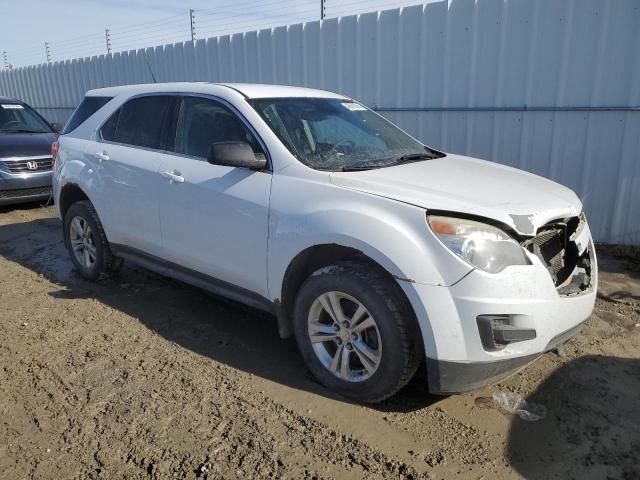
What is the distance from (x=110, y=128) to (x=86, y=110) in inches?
23.2

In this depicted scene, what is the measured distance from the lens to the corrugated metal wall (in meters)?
5.70

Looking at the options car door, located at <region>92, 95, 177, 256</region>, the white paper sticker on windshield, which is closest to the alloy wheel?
car door, located at <region>92, 95, 177, 256</region>

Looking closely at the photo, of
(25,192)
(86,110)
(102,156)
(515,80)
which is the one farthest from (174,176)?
(25,192)

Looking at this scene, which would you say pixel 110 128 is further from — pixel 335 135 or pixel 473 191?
pixel 473 191

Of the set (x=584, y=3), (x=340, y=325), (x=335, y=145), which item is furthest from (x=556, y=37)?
(x=340, y=325)

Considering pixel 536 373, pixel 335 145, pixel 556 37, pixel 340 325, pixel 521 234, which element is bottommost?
pixel 536 373

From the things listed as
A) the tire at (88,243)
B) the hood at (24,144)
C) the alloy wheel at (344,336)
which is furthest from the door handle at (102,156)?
the hood at (24,144)

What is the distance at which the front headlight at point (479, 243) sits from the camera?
2.55 metres

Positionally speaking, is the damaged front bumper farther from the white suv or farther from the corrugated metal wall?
the corrugated metal wall

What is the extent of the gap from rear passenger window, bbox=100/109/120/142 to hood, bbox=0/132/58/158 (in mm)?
4392

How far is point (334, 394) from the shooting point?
3121 mm

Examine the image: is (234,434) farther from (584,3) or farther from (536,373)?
(584,3)

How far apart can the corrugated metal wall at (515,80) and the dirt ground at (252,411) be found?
2250 millimetres

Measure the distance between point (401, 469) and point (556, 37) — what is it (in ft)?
17.4
